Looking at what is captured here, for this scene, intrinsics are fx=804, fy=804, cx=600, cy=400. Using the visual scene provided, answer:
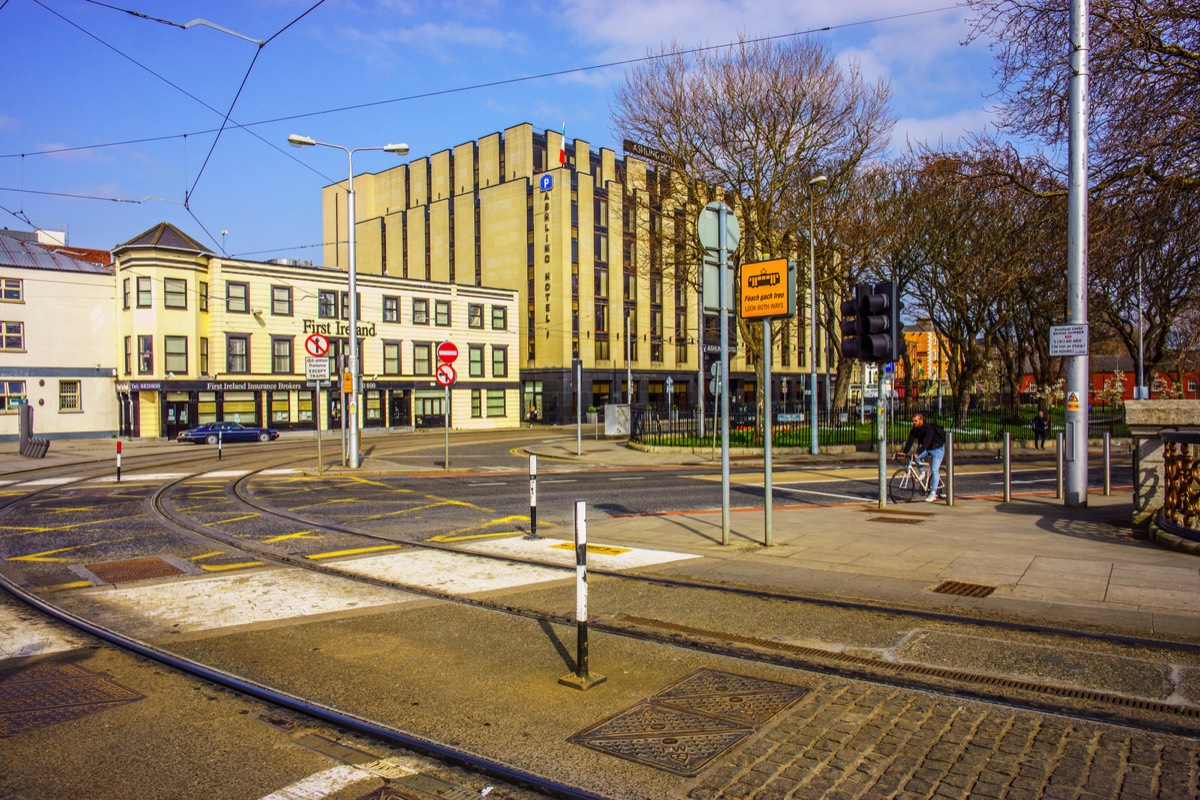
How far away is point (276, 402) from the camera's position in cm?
4641

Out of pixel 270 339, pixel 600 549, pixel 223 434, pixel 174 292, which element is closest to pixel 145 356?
pixel 174 292

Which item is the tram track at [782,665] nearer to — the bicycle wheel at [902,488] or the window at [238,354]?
the bicycle wheel at [902,488]

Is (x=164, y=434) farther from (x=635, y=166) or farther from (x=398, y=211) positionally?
(x=398, y=211)

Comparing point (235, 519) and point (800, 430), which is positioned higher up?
point (800, 430)

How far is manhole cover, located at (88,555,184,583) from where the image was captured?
340 inches

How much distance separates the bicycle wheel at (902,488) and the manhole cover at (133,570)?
11.7 metres

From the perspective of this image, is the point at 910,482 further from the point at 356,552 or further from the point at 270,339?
the point at 270,339

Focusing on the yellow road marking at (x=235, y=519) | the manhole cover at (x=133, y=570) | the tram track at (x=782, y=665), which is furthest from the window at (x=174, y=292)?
the tram track at (x=782, y=665)

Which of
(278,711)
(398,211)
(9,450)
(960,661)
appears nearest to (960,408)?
(960,661)

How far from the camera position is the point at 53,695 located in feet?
16.6

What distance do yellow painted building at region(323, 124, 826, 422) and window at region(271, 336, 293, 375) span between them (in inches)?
506

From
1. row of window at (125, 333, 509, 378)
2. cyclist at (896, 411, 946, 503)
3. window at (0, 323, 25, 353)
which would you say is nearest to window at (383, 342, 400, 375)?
row of window at (125, 333, 509, 378)

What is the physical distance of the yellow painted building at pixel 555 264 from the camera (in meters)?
60.9

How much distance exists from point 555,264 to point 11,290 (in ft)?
110
